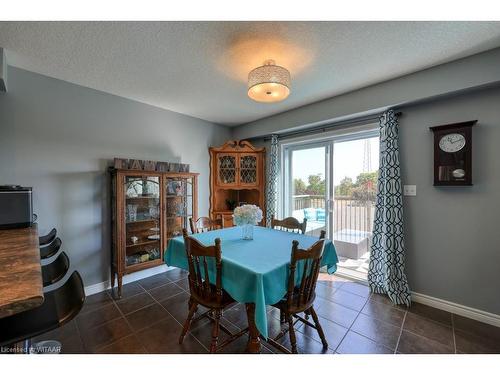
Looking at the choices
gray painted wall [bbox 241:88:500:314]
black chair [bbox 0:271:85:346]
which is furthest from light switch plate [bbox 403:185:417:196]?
black chair [bbox 0:271:85:346]

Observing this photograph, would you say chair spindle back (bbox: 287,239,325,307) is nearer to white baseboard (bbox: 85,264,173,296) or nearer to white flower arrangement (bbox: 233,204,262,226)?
white flower arrangement (bbox: 233,204,262,226)

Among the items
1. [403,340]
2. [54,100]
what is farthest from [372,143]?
[54,100]

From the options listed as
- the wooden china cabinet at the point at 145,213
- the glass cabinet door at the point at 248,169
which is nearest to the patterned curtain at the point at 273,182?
the glass cabinet door at the point at 248,169

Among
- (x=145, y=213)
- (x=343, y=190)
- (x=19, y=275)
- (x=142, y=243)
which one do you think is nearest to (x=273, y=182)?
(x=343, y=190)

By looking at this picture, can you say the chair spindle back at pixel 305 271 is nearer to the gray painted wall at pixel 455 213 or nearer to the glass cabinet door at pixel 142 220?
the gray painted wall at pixel 455 213

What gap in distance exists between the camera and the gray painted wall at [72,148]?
2.20 metres

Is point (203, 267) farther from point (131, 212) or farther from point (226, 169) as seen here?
point (226, 169)

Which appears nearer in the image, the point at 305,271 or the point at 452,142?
the point at 305,271

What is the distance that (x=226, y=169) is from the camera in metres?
3.89

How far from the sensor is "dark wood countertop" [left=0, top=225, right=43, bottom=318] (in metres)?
0.72

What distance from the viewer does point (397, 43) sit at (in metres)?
1.75

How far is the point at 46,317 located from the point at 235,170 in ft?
9.85

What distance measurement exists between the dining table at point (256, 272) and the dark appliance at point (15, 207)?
4.02 ft

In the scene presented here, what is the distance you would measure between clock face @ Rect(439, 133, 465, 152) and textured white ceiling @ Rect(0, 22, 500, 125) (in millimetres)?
700
